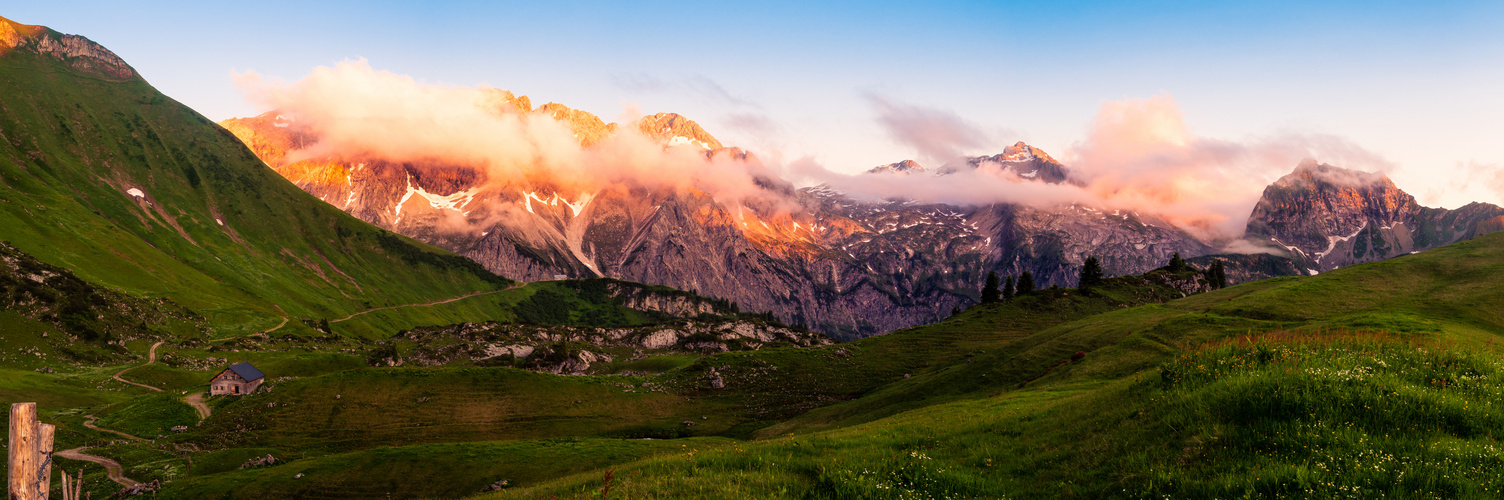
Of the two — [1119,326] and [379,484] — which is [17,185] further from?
[1119,326]

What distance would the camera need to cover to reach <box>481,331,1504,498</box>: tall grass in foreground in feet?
35.3

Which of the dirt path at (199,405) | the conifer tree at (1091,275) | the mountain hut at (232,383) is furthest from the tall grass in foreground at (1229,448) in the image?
the conifer tree at (1091,275)

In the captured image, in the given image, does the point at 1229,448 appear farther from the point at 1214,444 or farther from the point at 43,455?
the point at 43,455

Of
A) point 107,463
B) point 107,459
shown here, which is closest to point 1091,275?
point 107,463

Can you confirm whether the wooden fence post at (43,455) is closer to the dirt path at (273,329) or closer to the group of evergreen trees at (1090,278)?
the group of evergreen trees at (1090,278)

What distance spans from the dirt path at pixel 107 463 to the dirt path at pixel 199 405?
2209cm

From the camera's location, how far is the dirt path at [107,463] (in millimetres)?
52062

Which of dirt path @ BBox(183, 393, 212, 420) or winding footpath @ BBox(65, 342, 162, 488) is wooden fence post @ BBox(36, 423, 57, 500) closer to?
winding footpath @ BBox(65, 342, 162, 488)

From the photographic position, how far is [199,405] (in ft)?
282

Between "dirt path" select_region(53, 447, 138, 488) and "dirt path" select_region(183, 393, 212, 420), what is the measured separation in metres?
22.1

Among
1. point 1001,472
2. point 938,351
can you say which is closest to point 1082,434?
point 1001,472

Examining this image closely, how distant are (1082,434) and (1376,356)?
774 cm

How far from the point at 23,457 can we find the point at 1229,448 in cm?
2362

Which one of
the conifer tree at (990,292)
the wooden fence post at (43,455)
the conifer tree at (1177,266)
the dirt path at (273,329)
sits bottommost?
the dirt path at (273,329)
